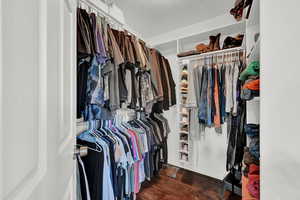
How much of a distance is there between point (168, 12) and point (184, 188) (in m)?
2.33

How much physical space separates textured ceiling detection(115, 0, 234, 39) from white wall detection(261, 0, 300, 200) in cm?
135

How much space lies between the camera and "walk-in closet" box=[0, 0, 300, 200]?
0.28 metres

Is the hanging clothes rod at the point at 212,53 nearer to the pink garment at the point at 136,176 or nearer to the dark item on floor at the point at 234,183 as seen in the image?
the dark item on floor at the point at 234,183

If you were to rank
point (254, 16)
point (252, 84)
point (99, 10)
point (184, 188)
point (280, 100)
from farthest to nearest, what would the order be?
Result: point (184, 188) → point (99, 10) → point (254, 16) → point (252, 84) → point (280, 100)

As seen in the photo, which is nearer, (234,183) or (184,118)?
(234,183)

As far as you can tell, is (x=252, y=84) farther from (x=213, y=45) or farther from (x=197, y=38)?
(x=197, y=38)

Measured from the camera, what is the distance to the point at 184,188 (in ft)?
5.84

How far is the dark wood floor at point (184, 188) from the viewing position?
163 centimetres

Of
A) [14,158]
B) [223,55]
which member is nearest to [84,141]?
[14,158]

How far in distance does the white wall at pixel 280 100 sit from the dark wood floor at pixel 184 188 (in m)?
1.39

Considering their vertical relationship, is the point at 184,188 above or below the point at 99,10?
below

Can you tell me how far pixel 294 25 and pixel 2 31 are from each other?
690 millimetres

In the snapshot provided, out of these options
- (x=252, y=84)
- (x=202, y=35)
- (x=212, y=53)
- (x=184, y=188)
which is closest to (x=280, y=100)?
(x=252, y=84)

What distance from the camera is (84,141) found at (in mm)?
1078
